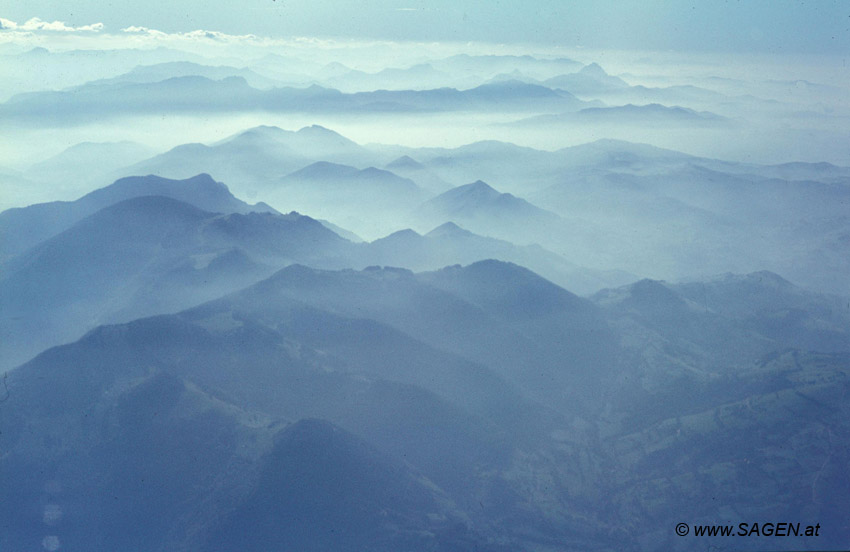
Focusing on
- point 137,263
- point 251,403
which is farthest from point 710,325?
point 137,263

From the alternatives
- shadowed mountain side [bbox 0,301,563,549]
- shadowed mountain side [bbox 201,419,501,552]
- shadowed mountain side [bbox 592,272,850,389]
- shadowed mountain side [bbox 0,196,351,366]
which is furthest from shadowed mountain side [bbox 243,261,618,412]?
shadowed mountain side [bbox 201,419,501,552]

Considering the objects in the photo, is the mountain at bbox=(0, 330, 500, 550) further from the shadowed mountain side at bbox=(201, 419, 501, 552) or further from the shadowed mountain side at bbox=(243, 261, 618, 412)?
the shadowed mountain side at bbox=(243, 261, 618, 412)

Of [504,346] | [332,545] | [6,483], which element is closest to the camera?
[332,545]

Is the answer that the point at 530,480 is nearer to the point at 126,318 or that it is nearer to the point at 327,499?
the point at 327,499

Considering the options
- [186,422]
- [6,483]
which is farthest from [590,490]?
[6,483]

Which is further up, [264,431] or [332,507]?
[264,431]

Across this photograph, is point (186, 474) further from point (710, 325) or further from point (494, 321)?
point (710, 325)

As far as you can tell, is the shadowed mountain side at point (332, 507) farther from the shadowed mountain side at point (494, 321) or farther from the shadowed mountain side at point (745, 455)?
the shadowed mountain side at point (494, 321)

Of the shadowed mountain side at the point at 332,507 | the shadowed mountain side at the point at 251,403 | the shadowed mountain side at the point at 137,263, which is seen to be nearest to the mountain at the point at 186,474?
the shadowed mountain side at the point at 332,507

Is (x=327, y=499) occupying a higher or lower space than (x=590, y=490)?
higher
